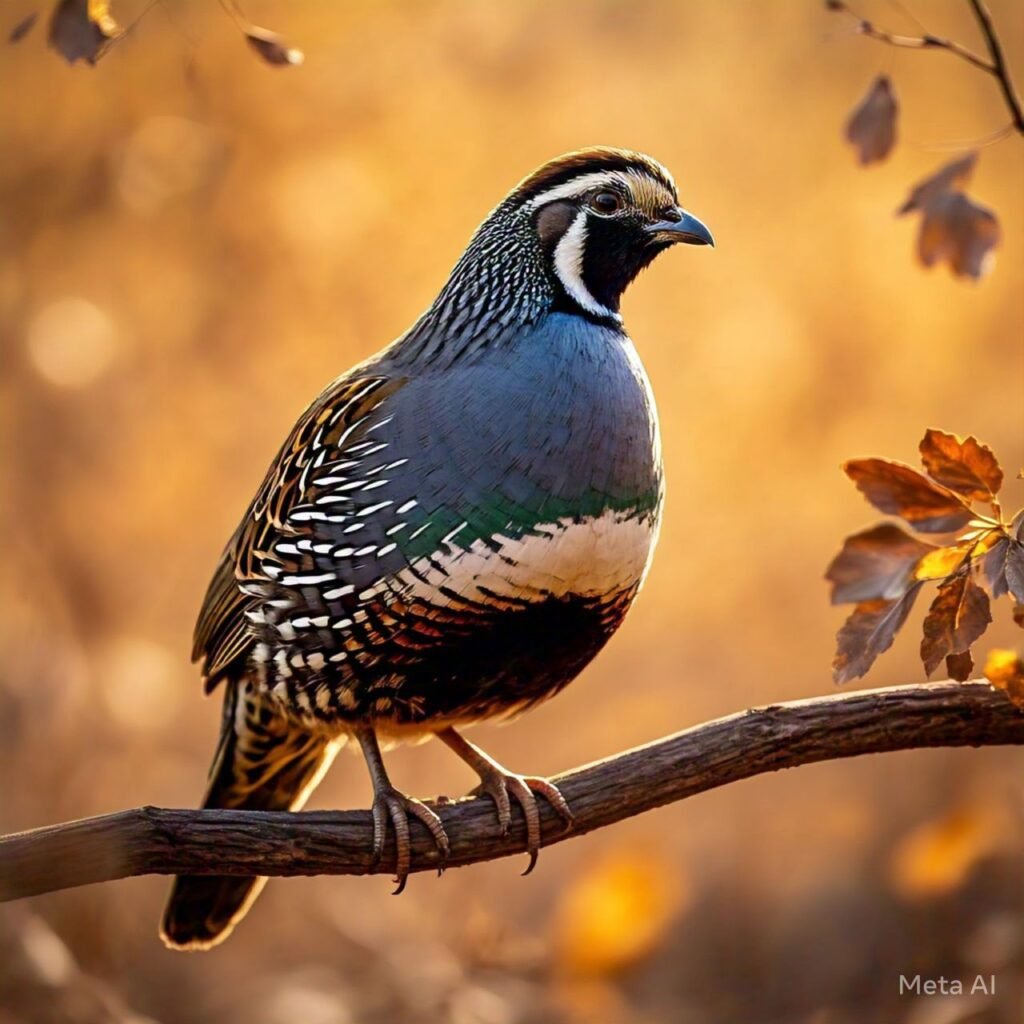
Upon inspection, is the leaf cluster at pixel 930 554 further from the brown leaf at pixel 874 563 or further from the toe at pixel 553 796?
the toe at pixel 553 796

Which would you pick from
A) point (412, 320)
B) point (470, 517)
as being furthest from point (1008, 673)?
point (412, 320)

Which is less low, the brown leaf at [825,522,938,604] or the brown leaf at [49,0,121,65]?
the brown leaf at [49,0,121,65]

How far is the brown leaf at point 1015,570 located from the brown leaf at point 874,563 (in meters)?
0.17

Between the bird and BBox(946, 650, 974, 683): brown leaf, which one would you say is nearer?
A: BBox(946, 650, 974, 683): brown leaf

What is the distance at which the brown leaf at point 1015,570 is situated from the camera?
274 centimetres

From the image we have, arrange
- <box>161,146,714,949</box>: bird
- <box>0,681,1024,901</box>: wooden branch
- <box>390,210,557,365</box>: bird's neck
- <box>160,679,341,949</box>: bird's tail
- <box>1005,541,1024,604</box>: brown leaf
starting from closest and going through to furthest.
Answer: <box>1005,541,1024,604</box>: brown leaf < <box>0,681,1024,901</box>: wooden branch < <box>161,146,714,949</box>: bird < <box>390,210,557,365</box>: bird's neck < <box>160,679,341,949</box>: bird's tail

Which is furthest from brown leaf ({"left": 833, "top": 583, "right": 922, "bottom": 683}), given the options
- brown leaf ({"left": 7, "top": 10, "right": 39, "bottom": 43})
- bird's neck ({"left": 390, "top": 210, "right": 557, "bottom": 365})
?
brown leaf ({"left": 7, "top": 10, "right": 39, "bottom": 43})

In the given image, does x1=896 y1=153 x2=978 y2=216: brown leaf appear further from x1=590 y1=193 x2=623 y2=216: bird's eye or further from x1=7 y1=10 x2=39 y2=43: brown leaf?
x1=7 y1=10 x2=39 y2=43: brown leaf

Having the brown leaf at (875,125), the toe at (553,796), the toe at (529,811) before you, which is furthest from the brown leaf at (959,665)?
the toe at (529,811)

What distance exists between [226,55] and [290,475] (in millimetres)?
4721

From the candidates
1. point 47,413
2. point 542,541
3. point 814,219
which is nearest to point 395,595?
point 542,541

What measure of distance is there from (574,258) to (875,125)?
1390 millimetres

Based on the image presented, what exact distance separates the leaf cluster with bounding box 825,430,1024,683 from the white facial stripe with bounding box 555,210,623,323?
5.05 feet

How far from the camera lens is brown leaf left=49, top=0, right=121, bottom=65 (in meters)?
2.98
